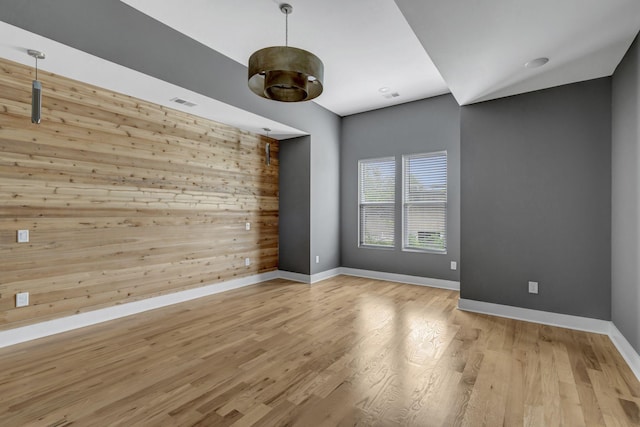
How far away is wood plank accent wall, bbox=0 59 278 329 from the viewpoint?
3000 mm

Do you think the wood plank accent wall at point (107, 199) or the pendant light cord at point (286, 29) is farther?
the pendant light cord at point (286, 29)

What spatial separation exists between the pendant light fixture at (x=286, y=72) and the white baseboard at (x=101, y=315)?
3032mm

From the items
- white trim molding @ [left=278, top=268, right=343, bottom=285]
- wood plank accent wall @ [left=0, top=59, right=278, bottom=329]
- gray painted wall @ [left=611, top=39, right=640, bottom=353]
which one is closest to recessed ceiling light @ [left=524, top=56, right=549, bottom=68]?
gray painted wall @ [left=611, top=39, right=640, bottom=353]

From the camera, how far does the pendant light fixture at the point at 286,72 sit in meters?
2.40

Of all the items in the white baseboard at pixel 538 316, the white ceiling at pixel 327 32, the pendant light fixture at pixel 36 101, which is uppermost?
the white ceiling at pixel 327 32

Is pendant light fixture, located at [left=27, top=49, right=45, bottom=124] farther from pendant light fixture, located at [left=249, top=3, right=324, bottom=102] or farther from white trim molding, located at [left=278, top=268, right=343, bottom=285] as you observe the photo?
white trim molding, located at [left=278, top=268, right=343, bottom=285]

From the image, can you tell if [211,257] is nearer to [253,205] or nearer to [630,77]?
[253,205]

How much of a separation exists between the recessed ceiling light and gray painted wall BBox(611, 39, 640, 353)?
0.62m

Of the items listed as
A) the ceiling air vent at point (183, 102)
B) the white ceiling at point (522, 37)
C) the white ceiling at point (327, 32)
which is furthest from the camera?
the ceiling air vent at point (183, 102)

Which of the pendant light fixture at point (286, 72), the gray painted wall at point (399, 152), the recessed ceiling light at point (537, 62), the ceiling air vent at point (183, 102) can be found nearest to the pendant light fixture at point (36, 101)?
the ceiling air vent at point (183, 102)

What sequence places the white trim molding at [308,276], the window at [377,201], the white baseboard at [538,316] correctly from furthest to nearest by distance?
1. the window at [377,201]
2. the white trim molding at [308,276]
3. the white baseboard at [538,316]

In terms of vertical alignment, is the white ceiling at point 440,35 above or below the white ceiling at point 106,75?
above

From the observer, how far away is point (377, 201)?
6.02 m

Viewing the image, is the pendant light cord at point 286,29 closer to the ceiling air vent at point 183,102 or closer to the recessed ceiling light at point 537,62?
the ceiling air vent at point 183,102
